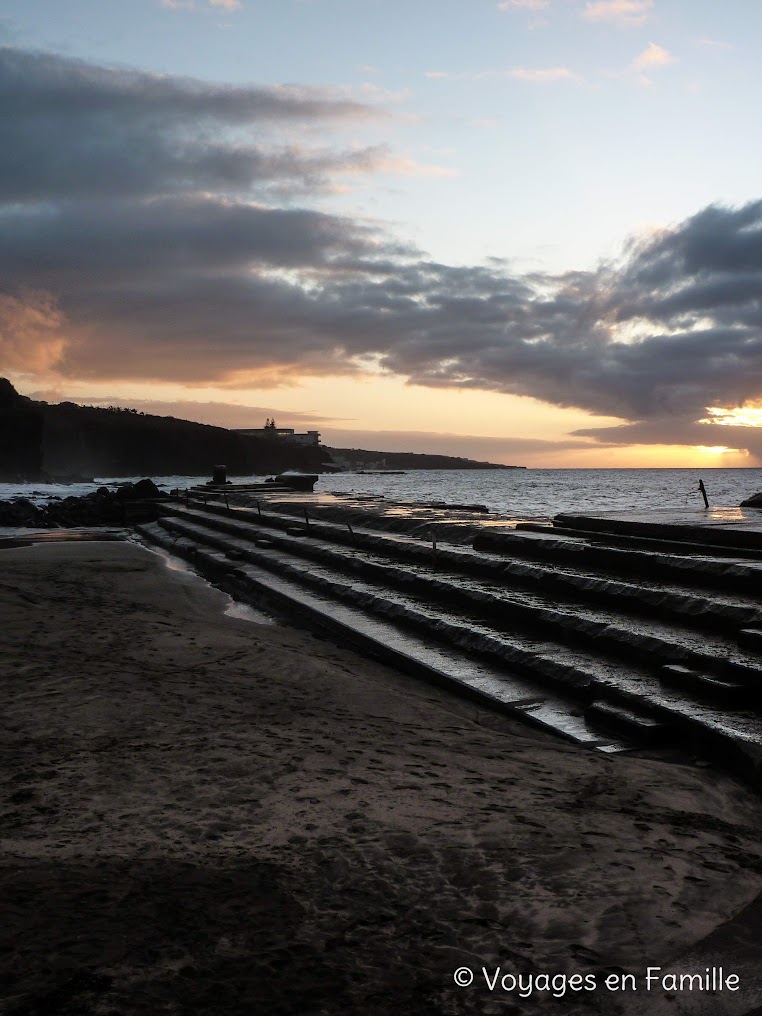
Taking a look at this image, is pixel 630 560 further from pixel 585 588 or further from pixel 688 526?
pixel 688 526

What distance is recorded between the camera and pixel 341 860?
9.87ft

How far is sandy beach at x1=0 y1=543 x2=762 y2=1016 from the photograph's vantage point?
2303mm

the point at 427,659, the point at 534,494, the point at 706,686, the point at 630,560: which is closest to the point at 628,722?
the point at 706,686

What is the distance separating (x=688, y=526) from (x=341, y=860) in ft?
20.5

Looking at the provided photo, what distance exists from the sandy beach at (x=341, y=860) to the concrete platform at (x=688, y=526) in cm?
356

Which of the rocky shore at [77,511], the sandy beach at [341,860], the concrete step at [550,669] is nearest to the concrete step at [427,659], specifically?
the concrete step at [550,669]

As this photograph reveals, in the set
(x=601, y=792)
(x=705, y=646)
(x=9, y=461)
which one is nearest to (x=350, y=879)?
(x=601, y=792)

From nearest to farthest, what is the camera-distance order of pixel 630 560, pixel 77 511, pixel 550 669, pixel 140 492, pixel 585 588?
pixel 550 669 < pixel 585 588 < pixel 630 560 < pixel 77 511 < pixel 140 492

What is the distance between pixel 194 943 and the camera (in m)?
2.41

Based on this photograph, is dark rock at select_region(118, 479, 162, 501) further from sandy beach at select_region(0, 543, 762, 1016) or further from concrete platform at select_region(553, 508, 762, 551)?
sandy beach at select_region(0, 543, 762, 1016)

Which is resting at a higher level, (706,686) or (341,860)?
(706,686)

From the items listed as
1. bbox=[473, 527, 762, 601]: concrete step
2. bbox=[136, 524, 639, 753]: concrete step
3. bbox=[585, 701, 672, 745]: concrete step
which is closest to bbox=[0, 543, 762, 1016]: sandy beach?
bbox=[136, 524, 639, 753]: concrete step

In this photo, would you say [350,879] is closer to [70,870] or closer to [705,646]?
[70,870]

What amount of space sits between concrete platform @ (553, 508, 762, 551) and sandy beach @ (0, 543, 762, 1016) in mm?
3558
